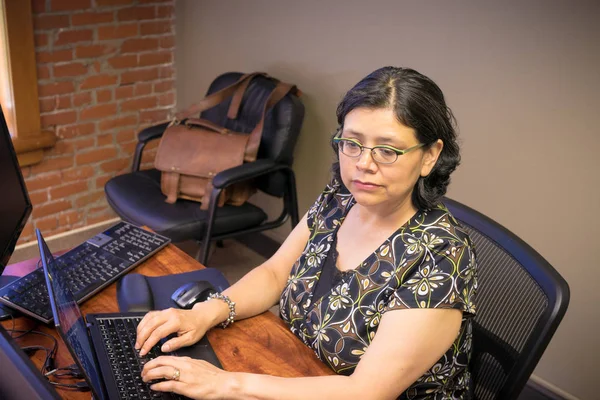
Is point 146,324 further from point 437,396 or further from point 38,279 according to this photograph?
point 437,396

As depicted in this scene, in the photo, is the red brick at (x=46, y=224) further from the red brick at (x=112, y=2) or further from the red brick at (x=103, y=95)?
the red brick at (x=112, y=2)

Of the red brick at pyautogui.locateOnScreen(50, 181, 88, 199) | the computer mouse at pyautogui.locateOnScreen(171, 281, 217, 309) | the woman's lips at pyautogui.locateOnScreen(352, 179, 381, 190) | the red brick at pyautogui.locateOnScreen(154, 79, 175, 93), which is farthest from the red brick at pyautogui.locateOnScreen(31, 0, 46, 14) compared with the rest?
the woman's lips at pyautogui.locateOnScreen(352, 179, 381, 190)

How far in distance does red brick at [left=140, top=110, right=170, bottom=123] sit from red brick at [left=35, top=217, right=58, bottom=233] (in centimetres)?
71

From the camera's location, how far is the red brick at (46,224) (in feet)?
10.9

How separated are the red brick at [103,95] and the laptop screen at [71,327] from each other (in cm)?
223

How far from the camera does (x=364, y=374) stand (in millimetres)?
1260

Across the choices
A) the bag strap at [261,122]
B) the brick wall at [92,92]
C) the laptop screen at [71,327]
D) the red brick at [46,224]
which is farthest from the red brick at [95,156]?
the laptop screen at [71,327]

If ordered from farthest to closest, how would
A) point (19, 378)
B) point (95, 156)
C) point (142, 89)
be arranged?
point (142, 89) → point (95, 156) → point (19, 378)

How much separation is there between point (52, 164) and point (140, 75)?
0.66 metres

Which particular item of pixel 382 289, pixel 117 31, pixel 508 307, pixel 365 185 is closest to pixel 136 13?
pixel 117 31

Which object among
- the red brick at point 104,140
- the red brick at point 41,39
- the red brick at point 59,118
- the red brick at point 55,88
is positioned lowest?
the red brick at point 104,140

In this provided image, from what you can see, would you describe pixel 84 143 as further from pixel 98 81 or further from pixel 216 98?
pixel 216 98

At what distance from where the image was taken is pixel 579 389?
241cm

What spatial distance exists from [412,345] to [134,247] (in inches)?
32.9
